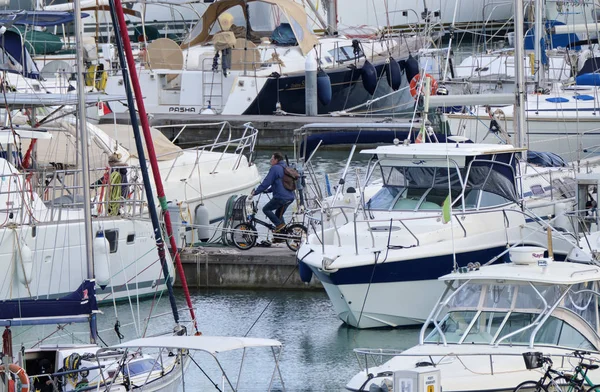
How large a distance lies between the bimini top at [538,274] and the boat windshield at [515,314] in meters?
0.11

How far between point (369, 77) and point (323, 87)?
57.3 inches

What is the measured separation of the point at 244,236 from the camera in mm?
24125

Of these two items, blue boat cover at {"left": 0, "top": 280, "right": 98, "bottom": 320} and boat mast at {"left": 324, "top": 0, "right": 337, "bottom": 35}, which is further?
boat mast at {"left": 324, "top": 0, "right": 337, "bottom": 35}

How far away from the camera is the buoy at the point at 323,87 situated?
41656mm

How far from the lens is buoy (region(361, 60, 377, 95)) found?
1666 inches

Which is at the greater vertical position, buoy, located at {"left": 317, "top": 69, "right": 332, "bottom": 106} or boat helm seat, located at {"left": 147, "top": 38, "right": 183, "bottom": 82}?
boat helm seat, located at {"left": 147, "top": 38, "right": 183, "bottom": 82}

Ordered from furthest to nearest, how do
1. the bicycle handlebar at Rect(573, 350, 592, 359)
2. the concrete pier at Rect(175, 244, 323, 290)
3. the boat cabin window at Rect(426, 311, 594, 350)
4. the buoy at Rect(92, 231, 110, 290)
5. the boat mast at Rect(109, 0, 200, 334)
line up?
the concrete pier at Rect(175, 244, 323, 290)
the buoy at Rect(92, 231, 110, 290)
the boat mast at Rect(109, 0, 200, 334)
the boat cabin window at Rect(426, 311, 594, 350)
the bicycle handlebar at Rect(573, 350, 592, 359)

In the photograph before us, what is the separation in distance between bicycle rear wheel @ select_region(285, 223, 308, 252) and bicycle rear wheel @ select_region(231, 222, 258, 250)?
563 mm

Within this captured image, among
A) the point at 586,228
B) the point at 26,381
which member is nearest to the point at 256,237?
the point at 586,228

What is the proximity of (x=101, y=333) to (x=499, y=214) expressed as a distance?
5855 mm

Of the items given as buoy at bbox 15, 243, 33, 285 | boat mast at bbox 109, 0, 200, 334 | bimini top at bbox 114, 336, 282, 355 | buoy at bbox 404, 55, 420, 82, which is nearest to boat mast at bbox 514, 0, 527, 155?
boat mast at bbox 109, 0, 200, 334

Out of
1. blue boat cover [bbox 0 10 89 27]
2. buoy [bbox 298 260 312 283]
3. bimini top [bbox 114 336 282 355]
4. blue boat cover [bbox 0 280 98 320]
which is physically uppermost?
blue boat cover [bbox 0 10 89 27]

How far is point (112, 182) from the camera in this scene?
2305 centimetres

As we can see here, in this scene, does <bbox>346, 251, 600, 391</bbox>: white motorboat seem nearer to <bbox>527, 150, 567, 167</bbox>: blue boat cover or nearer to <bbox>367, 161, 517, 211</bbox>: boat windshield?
<bbox>367, 161, 517, 211</bbox>: boat windshield
